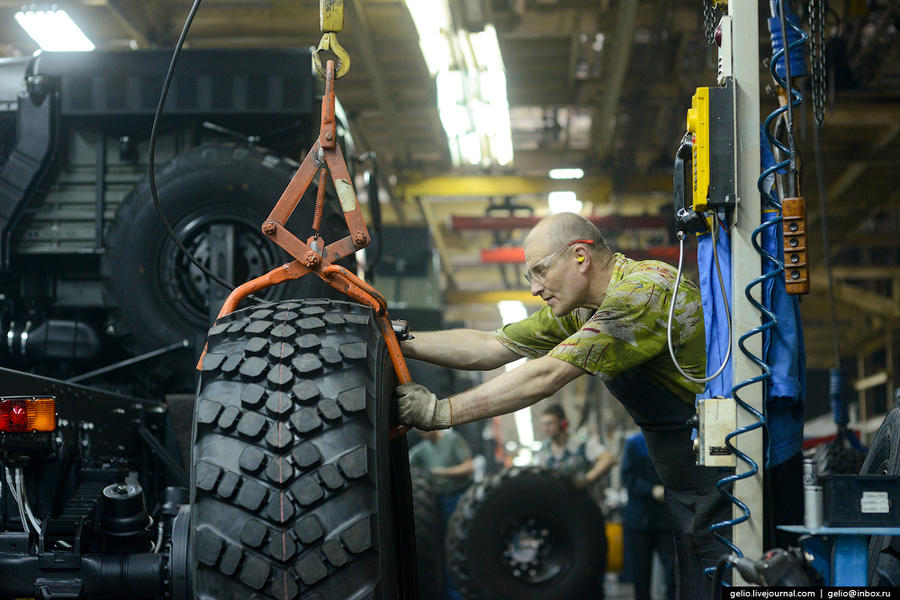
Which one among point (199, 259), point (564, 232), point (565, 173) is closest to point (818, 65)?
point (564, 232)

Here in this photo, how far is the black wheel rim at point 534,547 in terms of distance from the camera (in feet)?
26.0

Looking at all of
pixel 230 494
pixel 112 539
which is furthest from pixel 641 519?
pixel 230 494

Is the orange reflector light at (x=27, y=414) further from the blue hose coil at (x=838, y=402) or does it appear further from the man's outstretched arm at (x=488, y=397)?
the blue hose coil at (x=838, y=402)

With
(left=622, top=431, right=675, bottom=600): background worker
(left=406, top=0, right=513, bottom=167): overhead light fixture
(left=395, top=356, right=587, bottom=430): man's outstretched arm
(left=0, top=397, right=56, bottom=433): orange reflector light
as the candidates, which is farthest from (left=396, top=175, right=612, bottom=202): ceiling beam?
(left=0, top=397, right=56, bottom=433): orange reflector light

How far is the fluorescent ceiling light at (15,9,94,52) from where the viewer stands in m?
8.70

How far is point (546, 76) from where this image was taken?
10836mm

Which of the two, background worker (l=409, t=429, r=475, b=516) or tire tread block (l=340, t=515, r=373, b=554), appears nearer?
tire tread block (l=340, t=515, r=373, b=554)

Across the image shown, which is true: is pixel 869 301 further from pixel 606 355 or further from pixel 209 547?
pixel 209 547

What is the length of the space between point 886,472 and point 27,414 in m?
2.72

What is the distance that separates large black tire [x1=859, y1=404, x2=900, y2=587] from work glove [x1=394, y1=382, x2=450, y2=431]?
133cm

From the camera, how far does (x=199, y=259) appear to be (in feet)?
16.6

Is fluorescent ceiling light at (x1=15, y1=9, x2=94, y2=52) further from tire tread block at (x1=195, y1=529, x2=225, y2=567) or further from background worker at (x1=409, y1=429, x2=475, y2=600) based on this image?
tire tread block at (x1=195, y1=529, x2=225, y2=567)

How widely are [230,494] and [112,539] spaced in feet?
3.30

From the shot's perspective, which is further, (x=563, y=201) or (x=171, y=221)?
(x=563, y=201)
